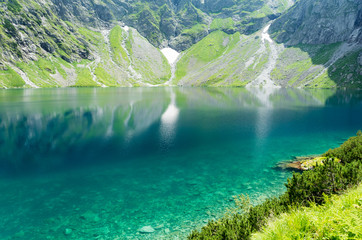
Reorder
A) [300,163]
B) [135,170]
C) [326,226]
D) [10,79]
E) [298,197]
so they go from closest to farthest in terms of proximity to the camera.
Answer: [326,226]
[298,197]
[135,170]
[300,163]
[10,79]

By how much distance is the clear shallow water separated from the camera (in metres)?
17.8

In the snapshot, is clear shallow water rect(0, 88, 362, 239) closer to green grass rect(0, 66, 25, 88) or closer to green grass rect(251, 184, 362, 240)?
green grass rect(251, 184, 362, 240)

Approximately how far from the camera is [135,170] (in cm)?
2733

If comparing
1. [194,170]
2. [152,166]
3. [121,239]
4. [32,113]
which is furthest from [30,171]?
[32,113]

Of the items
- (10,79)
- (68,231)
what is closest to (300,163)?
(68,231)

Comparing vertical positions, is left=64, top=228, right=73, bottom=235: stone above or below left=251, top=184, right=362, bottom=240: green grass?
below

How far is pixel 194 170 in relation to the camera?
1082 inches

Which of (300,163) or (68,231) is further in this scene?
(300,163)

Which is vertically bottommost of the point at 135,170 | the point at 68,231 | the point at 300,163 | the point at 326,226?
the point at 68,231

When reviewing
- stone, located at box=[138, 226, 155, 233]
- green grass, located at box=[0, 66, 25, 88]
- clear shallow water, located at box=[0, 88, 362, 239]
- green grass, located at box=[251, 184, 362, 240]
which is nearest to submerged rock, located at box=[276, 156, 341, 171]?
clear shallow water, located at box=[0, 88, 362, 239]

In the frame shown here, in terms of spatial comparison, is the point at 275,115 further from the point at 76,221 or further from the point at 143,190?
the point at 76,221

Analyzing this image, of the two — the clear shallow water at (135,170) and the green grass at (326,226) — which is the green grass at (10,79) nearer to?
the clear shallow water at (135,170)

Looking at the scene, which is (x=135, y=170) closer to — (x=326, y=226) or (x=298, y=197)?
(x=298, y=197)

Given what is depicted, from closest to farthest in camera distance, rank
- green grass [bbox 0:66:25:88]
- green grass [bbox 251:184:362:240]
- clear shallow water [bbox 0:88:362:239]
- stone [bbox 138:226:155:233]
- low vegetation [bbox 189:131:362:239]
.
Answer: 1. green grass [bbox 251:184:362:240]
2. low vegetation [bbox 189:131:362:239]
3. stone [bbox 138:226:155:233]
4. clear shallow water [bbox 0:88:362:239]
5. green grass [bbox 0:66:25:88]
